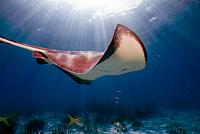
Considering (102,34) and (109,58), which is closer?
(109,58)

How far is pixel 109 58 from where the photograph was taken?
325 centimetres

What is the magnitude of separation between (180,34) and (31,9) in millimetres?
19458

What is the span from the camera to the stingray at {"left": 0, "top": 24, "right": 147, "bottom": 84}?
3027 millimetres

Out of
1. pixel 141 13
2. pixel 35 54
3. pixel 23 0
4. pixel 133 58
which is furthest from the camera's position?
pixel 141 13

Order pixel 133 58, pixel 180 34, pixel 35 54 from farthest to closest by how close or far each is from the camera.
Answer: pixel 180 34
pixel 35 54
pixel 133 58

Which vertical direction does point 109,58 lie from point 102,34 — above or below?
below

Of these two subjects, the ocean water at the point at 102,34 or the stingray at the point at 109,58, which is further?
the ocean water at the point at 102,34

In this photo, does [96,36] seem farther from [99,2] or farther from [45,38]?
[99,2]

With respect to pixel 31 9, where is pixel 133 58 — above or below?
below

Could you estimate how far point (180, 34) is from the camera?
30.9 meters

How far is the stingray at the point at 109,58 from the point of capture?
3.03 metres

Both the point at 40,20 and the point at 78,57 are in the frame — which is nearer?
the point at 78,57

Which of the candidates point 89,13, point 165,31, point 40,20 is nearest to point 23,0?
point 40,20

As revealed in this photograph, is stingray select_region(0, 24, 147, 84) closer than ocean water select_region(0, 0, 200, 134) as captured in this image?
Yes
